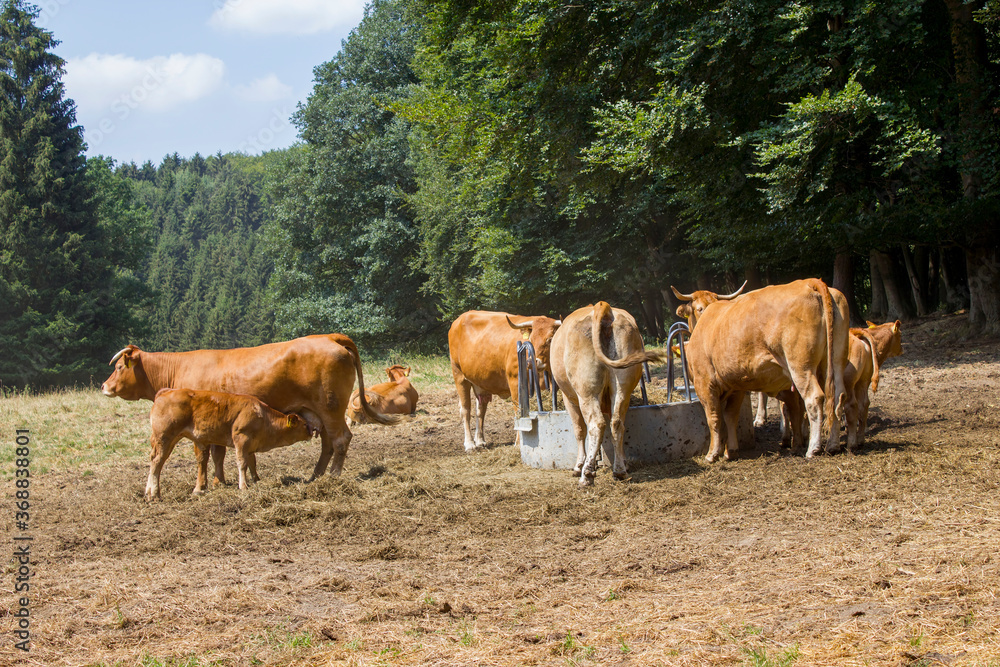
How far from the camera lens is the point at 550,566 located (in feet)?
17.9

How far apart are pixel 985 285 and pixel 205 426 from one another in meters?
15.1

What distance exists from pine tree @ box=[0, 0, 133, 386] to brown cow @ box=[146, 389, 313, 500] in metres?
31.7

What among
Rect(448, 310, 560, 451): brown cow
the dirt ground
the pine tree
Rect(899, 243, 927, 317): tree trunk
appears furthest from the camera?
the pine tree

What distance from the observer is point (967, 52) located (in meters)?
15.2

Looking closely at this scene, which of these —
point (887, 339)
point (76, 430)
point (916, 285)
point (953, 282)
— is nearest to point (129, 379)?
point (76, 430)

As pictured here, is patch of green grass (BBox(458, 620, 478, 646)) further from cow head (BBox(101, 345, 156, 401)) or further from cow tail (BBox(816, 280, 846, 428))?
cow head (BBox(101, 345, 156, 401))

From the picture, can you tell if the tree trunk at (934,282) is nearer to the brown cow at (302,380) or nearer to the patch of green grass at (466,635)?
the brown cow at (302,380)

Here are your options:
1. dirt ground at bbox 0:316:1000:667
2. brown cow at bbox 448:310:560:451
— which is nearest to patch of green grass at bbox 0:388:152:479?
dirt ground at bbox 0:316:1000:667

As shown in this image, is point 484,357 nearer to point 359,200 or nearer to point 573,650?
point 573,650

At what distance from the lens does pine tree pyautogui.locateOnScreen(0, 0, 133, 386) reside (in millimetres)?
36062

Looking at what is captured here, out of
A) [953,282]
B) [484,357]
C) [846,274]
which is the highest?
[846,274]

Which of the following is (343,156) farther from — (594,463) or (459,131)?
(594,463)

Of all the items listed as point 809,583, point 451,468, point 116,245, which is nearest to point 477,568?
point 809,583

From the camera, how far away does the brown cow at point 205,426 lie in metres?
8.60
